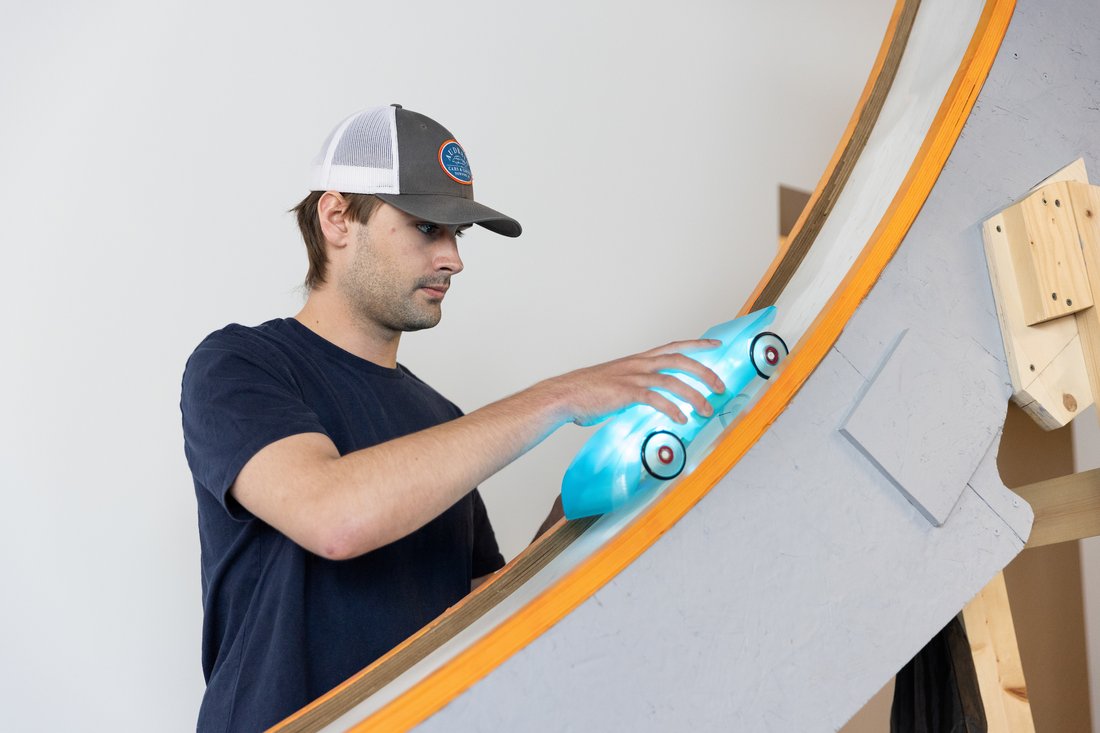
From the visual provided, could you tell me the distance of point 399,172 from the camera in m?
1.38

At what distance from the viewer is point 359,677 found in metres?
1.06

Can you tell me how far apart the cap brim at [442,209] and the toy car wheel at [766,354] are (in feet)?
1.52

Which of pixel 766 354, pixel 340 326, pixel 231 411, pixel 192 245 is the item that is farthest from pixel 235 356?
pixel 192 245

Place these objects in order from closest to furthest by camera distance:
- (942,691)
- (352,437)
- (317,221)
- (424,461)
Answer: (424,461) → (942,691) → (352,437) → (317,221)

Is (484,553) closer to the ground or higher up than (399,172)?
closer to the ground

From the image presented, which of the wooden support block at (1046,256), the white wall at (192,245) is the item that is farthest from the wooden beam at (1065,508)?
the white wall at (192,245)

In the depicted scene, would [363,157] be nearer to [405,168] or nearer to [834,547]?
[405,168]

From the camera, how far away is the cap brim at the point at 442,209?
1353 mm

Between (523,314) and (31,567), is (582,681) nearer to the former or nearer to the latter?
(31,567)

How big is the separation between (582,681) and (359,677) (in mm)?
273

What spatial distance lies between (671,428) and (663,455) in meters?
0.04

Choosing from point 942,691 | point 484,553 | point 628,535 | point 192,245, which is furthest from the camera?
point 192,245

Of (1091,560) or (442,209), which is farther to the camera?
(1091,560)

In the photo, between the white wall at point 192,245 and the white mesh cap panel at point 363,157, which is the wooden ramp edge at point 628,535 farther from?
the white wall at point 192,245
